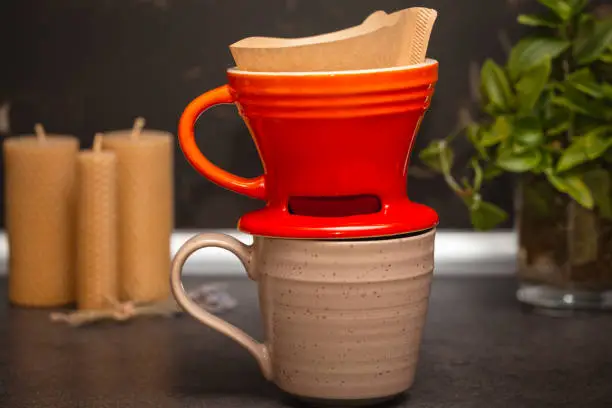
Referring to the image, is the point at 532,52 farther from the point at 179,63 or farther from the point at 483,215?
the point at 179,63

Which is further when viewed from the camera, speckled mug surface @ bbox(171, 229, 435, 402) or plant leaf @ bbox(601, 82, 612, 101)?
plant leaf @ bbox(601, 82, 612, 101)

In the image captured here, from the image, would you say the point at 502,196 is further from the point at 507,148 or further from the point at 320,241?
the point at 320,241

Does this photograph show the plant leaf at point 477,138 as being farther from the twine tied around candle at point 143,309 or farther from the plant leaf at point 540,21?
the twine tied around candle at point 143,309

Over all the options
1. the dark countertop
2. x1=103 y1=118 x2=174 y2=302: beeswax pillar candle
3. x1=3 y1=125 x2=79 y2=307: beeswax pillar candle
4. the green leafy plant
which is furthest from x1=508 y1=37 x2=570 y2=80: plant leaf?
x1=3 y1=125 x2=79 y2=307: beeswax pillar candle

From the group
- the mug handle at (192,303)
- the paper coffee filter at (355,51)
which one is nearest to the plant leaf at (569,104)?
the paper coffee filter at (355,51)

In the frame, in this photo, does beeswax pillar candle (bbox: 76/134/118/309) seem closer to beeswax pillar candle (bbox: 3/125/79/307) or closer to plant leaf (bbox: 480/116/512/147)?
beeswax pillar candle (bbox: 3/125/79/307)

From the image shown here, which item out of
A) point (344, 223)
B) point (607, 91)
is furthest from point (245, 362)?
point (607, 91)

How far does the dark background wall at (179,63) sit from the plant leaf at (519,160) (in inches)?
8.5

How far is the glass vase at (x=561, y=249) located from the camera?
1.21 metres

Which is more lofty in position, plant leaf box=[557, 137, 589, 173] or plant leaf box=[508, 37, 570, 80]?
plant leaf box=[508, 37, 570, 80]

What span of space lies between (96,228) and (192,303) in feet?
0.98

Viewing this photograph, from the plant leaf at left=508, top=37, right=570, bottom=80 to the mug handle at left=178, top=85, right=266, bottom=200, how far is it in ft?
1.19

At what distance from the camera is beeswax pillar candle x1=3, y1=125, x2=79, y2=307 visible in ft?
4.10

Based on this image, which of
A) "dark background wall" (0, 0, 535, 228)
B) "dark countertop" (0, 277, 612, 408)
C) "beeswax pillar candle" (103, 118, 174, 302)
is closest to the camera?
"dark countertop" (0, 277, 612, 408)
